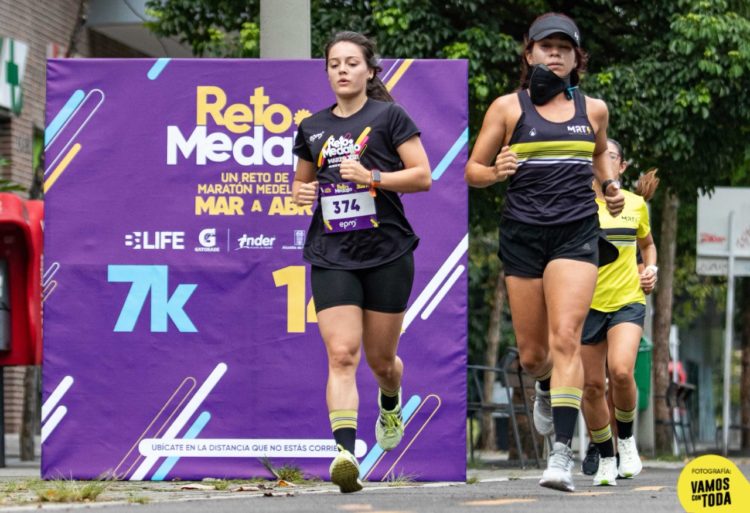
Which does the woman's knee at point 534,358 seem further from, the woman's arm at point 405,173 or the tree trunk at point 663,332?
the tree trunk at point 663,332

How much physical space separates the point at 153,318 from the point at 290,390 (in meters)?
0.85

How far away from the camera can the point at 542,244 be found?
8.04 m

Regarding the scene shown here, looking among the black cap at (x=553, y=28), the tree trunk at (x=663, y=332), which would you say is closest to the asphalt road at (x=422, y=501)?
the black cap at (x=553, y=28)

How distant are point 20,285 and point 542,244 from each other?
20.2ft

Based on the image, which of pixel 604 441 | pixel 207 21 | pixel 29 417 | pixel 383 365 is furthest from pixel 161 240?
pixel 207 21

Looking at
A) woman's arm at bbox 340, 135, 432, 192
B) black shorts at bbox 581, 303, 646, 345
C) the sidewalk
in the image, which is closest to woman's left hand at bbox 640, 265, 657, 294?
black shorts at bbox 581, 303, 646, 345

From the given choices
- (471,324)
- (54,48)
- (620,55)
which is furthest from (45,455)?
(471,324)

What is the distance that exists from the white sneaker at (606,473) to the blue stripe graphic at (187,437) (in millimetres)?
2136

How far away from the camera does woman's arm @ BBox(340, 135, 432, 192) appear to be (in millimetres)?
7789

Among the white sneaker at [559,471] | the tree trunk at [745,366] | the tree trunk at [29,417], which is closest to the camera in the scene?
the white sneaker at [559,471]

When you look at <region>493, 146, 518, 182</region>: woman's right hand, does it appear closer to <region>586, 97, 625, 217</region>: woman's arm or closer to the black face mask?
the black face mask

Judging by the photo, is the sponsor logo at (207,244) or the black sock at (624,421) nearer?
the sponsor logo at (207,244)

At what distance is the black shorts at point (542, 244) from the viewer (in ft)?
26.3

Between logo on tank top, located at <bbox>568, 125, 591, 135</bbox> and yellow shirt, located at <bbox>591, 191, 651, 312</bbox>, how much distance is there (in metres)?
2.22
